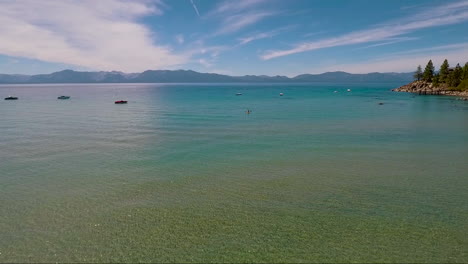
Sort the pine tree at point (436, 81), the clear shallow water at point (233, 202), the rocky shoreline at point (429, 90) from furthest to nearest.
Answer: the pine tree at point (436, 81) < the rocky shoreline at point (429, 90) < the clear shallow water at point (233, 202)

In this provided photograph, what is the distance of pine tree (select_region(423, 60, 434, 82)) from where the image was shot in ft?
549

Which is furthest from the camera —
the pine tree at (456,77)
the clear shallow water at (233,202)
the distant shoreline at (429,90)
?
the pine tree at (456,77)

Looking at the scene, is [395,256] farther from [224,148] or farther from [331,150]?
[224,148]

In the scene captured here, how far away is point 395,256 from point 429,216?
5.31 meters

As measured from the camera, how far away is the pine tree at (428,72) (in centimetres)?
16725

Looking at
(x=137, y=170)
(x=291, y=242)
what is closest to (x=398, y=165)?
(x=291, y=242)

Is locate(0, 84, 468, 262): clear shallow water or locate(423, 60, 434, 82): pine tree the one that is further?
locate(423, 60, 434, 82): pine tree

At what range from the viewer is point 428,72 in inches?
6732

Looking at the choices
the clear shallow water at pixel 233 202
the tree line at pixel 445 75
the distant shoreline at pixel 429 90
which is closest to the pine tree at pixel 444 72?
the tree line at pixel 445 75

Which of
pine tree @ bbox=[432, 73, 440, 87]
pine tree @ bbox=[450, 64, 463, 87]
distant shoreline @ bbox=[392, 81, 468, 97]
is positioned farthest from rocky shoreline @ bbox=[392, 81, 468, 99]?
pine tree @ bbox=[450, 64, 463, 87]

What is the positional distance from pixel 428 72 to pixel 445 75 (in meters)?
14.7

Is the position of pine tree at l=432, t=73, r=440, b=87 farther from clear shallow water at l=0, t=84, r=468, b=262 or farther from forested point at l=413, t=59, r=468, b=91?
clear shallow water at l=0, t=84, r=468, b=262

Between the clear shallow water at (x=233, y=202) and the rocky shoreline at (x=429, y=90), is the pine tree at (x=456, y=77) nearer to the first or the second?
the rocky shoreline at (x=429, y=90)

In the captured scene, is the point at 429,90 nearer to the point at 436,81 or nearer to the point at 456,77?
the point at 436,81
